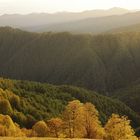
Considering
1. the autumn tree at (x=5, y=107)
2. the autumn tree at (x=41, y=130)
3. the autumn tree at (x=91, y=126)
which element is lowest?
the autumn tree at (x=5, y=107)

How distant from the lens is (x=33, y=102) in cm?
15675

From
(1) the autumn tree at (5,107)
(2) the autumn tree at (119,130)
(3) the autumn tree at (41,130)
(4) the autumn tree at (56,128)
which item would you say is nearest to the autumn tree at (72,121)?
(4) the autumn tree at (56,128)

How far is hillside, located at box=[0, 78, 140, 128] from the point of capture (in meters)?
132

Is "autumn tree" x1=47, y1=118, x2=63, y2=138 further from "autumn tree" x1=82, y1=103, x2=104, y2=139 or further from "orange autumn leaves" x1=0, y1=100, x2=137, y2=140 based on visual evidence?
"autumn tree" x1=82, y1=103, x2=104, y2=139

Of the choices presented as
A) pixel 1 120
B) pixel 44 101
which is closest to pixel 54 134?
pixel 1 120

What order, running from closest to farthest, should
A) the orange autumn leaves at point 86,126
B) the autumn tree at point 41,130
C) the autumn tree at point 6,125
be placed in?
the orange autumn leaves at point 86,126, the autumn tree at point 6,125, the autumn tree at point 41,130

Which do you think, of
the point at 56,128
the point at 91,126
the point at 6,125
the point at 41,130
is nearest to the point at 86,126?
the point at 91,126

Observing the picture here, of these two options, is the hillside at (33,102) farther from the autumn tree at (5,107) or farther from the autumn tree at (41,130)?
the autumn tree at (41,130)

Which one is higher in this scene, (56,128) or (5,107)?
(56,128)

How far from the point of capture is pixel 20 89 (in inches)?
6752

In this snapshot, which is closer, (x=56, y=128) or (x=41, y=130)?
(x=56, y=128)

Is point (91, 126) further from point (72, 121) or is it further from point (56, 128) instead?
point (56, 128)

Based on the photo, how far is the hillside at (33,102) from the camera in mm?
132500

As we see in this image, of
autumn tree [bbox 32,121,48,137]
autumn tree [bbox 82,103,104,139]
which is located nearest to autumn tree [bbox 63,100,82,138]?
autumn tree [bbox 82,103,104,139]
